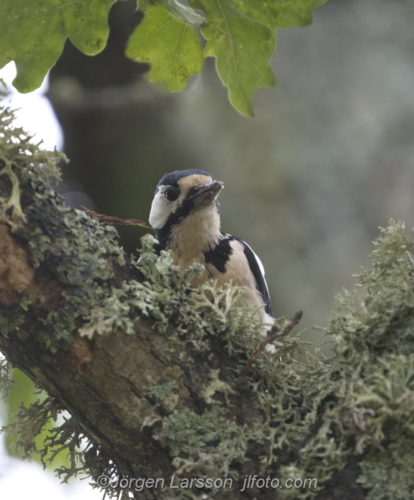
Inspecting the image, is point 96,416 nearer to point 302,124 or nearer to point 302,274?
point 302,274

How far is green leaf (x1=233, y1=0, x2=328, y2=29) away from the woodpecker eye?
1407mm

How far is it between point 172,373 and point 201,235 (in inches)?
67.6

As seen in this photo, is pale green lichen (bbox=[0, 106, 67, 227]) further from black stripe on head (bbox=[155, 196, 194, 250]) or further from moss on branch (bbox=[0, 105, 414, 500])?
black stripe on head (bbox=[155, 196, 194, 250])

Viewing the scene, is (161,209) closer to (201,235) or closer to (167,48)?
(201,235)

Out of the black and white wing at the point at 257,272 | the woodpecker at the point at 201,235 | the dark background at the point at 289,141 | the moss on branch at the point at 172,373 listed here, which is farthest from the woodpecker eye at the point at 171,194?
the moss on branch at the point at 172,373

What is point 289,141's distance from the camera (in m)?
4.80

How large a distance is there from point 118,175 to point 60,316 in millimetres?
2793

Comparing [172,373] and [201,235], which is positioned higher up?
[201,235]

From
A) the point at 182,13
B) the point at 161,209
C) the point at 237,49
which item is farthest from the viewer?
the point at 161,209

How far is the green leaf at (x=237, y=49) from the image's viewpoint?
189 cm

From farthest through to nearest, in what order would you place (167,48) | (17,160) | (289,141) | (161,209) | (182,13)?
(289,141)
(161,209)
(167,48)
(182,13)
(17,160)

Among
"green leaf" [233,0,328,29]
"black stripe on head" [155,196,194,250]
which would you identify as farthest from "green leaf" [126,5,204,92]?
"black stripe on head" [155,196,194,250]

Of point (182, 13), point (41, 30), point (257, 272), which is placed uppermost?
point (257, 272)

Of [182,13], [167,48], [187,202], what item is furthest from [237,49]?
[187,202]
